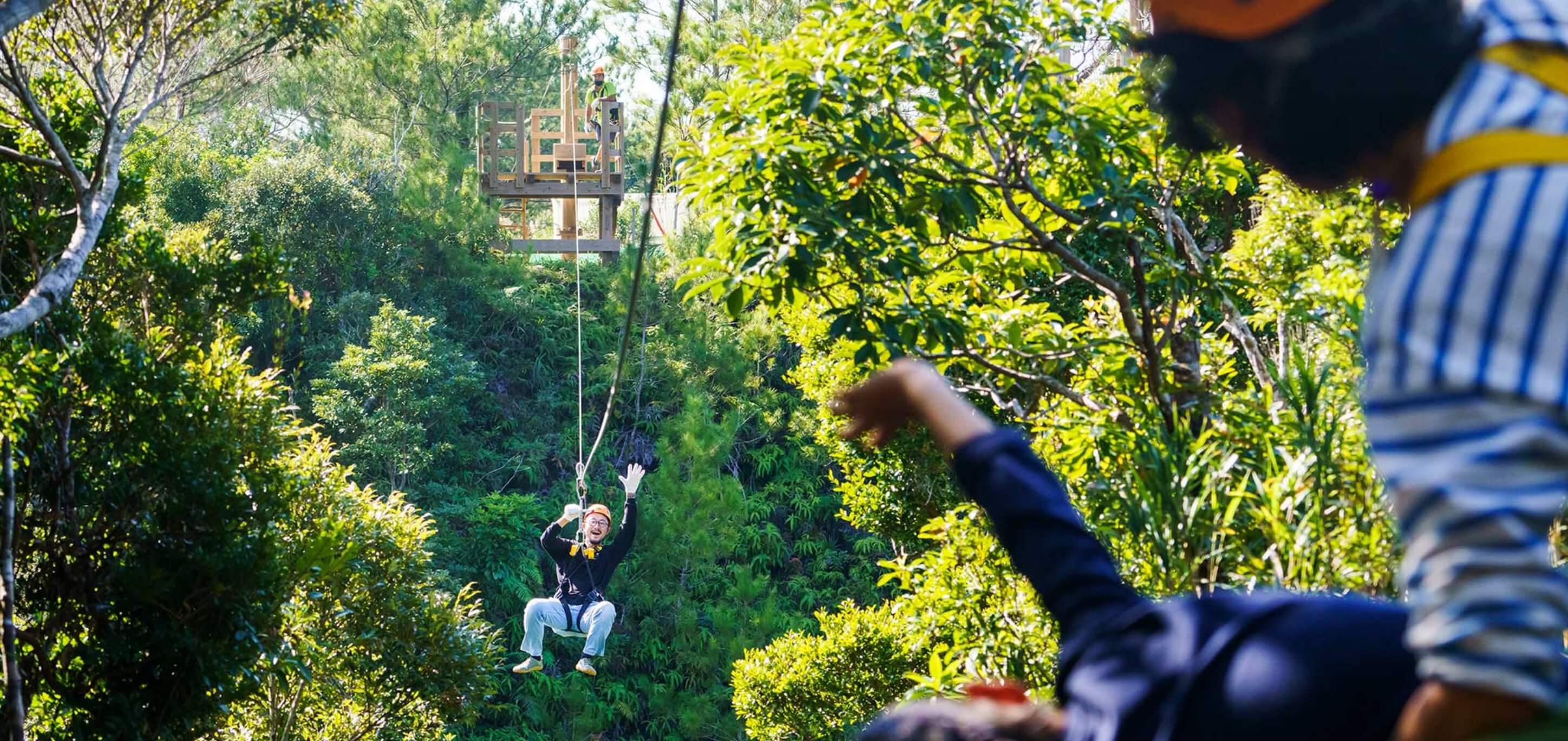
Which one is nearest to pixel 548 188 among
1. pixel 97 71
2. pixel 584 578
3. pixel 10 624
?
pixel 584 578

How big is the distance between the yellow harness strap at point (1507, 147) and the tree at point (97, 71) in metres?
3.97

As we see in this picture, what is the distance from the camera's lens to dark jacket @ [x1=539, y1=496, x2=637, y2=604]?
7.91 metres

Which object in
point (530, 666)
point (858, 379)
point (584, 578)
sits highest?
point (858, 379)

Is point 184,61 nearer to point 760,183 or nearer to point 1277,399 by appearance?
point 760,183

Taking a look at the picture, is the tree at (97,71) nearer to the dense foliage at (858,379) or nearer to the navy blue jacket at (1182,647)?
the dense foliage at (858,379)

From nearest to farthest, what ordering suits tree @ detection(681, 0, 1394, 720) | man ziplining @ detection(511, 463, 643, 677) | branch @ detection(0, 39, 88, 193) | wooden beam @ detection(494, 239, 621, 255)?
tree @ detection(681, 0, 1394, 720), branch @ detection(0, 39, 88, 193), man ziplining @ detection(511, 463, 643, 677), wooden beam @ detection(494, 239, 621, 255)

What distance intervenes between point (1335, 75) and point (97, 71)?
4.82 m

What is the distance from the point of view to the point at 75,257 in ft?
13.9

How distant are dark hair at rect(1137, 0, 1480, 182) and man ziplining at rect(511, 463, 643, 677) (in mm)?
6912

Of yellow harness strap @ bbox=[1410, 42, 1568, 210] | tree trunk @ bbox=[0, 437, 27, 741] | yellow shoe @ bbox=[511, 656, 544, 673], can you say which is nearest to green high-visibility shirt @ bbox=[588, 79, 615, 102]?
yellow shoe @ bbox=[511, 656, 544, 673]

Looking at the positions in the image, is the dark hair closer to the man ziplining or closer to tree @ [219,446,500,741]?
tree @ [219,446,500,741]

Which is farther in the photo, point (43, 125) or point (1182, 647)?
point (43, 125)

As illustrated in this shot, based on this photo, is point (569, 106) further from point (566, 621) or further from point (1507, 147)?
point (1507, 147)

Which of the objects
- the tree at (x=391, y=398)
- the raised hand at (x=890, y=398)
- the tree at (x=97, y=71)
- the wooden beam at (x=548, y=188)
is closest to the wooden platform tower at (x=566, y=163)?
the wooden beam at (x=548, y=188)
